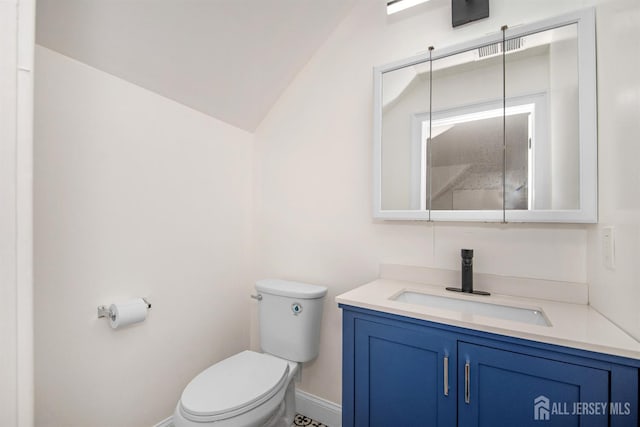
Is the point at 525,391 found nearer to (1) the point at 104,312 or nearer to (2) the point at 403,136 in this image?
(2) the point at 403,136

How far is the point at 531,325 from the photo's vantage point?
2.95ft

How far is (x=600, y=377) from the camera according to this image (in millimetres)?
779

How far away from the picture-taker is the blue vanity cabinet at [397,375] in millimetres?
982

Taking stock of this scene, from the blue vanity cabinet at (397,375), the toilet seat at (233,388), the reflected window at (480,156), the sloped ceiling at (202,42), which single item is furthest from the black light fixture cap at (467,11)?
the toilet seat at (233,388)

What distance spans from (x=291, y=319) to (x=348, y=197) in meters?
0.73

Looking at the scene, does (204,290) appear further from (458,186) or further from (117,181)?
(458,186)

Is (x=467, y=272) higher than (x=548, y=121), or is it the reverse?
(x=548, y=121)

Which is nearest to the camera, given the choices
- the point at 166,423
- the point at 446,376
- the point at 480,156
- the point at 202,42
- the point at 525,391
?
the point at 525,391

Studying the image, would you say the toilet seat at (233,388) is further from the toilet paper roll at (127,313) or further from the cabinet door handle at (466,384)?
the cabinet door handle at (466,384)

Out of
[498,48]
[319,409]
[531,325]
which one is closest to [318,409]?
[319,409]

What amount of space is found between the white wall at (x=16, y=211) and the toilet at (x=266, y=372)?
53cm

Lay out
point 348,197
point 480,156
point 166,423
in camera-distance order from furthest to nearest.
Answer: point 348,197 < point 166,423 < point 480,156

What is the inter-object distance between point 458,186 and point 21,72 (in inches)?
59.9

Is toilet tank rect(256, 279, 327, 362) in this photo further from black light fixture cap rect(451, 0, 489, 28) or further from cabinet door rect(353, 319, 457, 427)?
black light fixture cap rect(451, 0, 489, 28)
